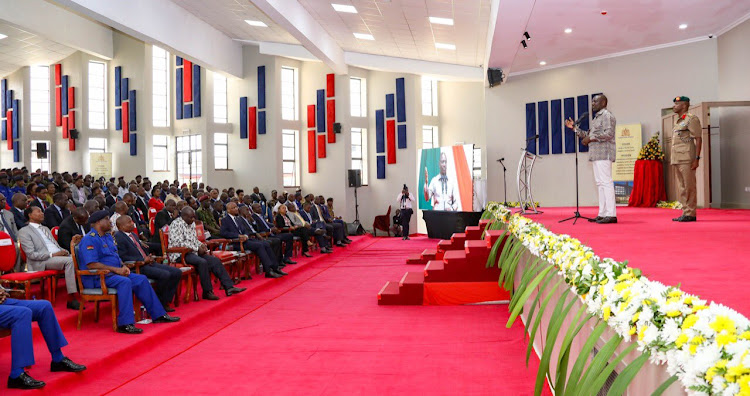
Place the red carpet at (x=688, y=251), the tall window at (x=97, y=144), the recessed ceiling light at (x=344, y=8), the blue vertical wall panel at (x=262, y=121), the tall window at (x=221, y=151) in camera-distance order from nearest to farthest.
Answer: the red carpet at (x=688, y=251), the recessed ceiling light at (x=344, y=8), the blue vertical wall panel at (x=262, y=121), the tall window at (x=221, y=151), the tall window at (x=97, y=144)

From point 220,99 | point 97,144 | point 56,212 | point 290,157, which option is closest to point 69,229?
point 56,212

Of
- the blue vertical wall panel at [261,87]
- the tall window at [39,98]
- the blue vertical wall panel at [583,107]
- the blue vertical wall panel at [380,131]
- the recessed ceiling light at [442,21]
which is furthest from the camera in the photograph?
the tall window at [39,98]

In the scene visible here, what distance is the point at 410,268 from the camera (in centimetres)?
983

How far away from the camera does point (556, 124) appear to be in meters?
12.8

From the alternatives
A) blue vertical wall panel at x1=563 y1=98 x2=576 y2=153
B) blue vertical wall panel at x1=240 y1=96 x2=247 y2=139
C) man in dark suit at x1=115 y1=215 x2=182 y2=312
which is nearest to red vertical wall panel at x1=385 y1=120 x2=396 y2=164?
blue vertical wall panel at x1=240 y1=96 x2=247 y2=139

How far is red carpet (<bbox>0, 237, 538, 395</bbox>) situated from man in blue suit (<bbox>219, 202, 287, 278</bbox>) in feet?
4.29

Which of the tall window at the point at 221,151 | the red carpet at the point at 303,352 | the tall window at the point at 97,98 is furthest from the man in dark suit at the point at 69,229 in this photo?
the tall window at the point at 97,98

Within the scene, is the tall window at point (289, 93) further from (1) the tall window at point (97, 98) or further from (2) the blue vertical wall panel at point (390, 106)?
(1) the tall window at point (97, 98)

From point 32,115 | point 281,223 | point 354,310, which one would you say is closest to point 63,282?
point 354,310

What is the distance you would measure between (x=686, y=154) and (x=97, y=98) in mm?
18358

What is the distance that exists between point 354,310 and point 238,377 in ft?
8.00

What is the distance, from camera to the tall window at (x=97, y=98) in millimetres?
19203

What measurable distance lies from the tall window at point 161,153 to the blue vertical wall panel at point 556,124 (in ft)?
38.3

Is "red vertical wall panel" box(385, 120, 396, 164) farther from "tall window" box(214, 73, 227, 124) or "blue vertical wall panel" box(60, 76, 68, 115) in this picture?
"blue vertical wall panel" box(60, 76, 68, 115)
